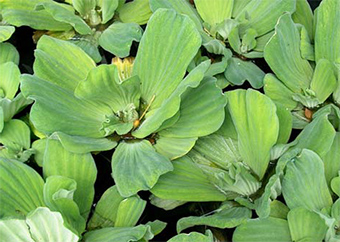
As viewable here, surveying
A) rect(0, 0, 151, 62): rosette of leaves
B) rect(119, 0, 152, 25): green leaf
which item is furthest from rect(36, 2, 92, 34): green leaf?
rect(119, 0, 152, 25): green leaf

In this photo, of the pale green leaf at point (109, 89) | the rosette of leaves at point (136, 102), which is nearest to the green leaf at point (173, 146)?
the rosette of leaves at point (136, 102)

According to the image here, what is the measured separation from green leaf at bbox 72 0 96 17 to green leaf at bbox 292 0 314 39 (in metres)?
0.48

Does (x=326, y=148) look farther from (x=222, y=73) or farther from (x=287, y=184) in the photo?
(x=222, y=73)

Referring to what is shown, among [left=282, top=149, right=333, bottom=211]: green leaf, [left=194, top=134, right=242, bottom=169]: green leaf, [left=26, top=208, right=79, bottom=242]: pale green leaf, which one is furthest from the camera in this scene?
[left=194, top=134, right=242, bottom=169]: green leaf

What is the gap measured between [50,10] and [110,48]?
15 cm

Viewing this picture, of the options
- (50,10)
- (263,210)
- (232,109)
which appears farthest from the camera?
(50,10)

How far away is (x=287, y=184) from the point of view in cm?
90

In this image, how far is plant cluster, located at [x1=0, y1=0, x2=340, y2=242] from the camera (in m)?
0.89

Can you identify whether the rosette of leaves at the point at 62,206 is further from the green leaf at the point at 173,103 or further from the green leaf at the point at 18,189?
the green leaf at the point at 173,103

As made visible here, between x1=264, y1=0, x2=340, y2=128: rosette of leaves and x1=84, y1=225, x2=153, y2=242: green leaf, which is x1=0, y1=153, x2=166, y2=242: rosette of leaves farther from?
x1=264, y1=0, x2=340, y2=128: rosette of leaves

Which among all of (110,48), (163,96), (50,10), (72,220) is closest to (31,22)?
(50,10)

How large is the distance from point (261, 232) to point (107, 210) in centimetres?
28

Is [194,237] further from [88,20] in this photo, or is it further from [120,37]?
[88,20]

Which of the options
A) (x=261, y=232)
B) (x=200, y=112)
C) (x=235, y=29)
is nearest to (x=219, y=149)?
(x=200, y=112)
